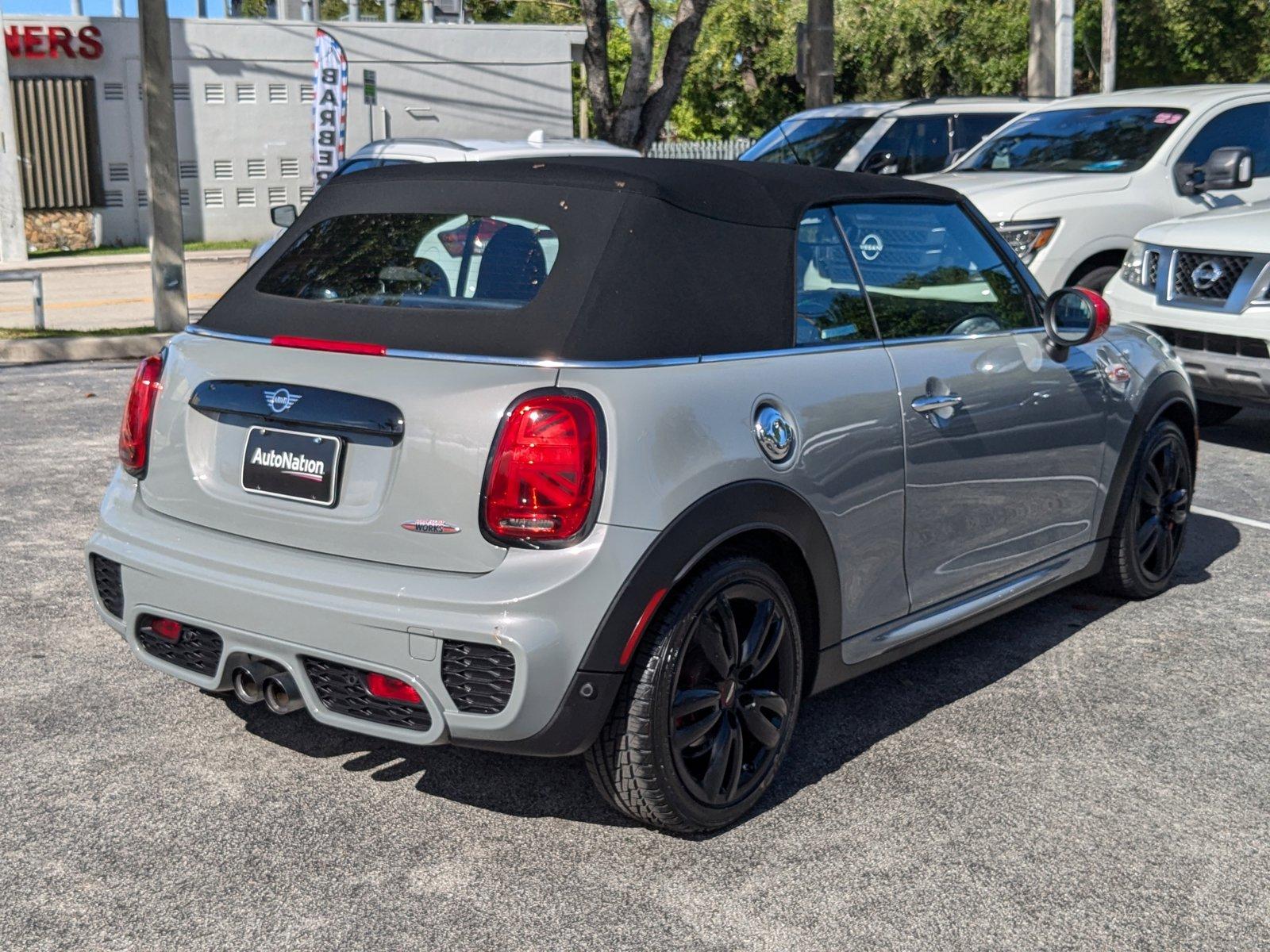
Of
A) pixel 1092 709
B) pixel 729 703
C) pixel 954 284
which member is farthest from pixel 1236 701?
pixel 729 703

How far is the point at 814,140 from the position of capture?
13594mm

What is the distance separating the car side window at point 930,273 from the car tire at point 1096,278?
494 centimetres

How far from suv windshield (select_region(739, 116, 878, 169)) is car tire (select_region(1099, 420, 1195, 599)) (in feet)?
25.0

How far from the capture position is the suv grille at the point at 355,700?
3428mm

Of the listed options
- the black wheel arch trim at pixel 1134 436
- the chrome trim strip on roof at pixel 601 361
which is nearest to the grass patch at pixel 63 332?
the chrome trim strip on roof at pixel 601 361

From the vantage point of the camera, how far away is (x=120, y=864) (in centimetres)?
350

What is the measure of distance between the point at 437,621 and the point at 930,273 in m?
2.08

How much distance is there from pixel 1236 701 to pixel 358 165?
7.44 m

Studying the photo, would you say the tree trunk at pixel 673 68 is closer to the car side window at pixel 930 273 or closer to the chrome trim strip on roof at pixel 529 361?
the car side window at pixel 930 273

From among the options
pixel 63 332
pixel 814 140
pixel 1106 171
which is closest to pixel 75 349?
pixel 63 332

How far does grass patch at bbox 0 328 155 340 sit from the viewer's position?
507 inches

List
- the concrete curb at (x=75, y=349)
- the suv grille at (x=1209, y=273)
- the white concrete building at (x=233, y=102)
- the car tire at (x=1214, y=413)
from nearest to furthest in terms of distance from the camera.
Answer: the suv grille at (x=1209, y=273)
the car tire at (x=1214, y=413)
the concrete curb at (x=75, y=349)
the white concrete building at (x=233, y=102)

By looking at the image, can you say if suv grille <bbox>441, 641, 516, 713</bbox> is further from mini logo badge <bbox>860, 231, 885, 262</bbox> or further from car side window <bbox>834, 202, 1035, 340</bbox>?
mini logo badge <bbox>860, 231, 885, 262</bbox>

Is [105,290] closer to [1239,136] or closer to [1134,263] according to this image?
[1239,136]
